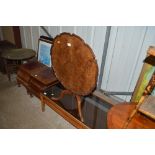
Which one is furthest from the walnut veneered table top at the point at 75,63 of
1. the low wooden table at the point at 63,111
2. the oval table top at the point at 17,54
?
the oval table top at the point at 17,54

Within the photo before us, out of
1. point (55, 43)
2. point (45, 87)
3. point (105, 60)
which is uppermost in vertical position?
point (55, 43)

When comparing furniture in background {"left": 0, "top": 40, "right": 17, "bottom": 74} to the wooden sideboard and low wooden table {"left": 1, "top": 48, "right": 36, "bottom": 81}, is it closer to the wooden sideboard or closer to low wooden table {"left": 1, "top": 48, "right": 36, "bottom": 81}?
low wooden table {"left": 1, "top": 48, "right": 36, "bottom": 81}

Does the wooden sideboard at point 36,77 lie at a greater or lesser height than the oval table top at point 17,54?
lesser

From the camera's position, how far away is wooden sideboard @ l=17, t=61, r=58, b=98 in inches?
99.9

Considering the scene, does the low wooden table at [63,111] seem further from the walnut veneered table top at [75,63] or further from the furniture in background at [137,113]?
the furniture in background at [137,113]

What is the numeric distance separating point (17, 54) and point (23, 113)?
108 centimetres

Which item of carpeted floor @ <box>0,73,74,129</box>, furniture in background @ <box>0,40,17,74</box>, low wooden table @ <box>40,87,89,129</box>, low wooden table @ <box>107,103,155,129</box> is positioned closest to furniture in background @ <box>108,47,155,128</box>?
low wooden table @ <box>107,103,155,129</box>

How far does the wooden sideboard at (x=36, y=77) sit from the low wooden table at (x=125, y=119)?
121cm

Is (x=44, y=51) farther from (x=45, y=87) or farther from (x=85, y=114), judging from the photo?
(x=85, y=114)

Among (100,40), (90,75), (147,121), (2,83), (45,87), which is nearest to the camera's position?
(147,121)

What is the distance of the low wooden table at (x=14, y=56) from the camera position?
298 centimetres

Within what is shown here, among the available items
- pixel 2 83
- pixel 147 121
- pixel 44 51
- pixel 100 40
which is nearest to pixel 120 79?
pixel 100 40
